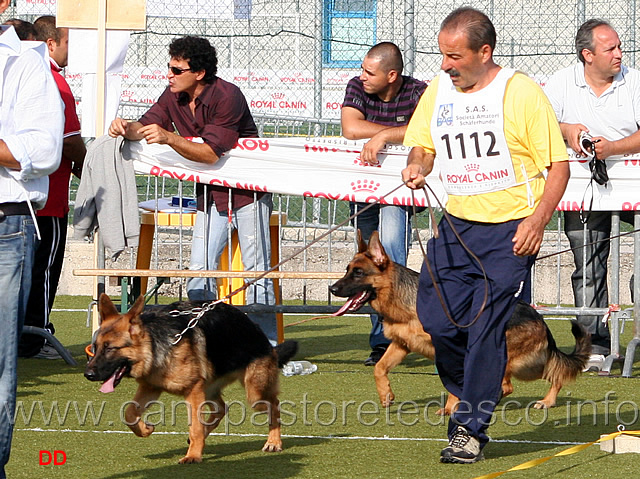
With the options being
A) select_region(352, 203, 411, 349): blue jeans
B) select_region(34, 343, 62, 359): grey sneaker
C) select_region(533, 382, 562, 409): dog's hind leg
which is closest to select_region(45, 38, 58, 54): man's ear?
select_region(34, 343, 62, 359): grey sneaker

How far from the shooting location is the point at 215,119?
741 centimetres

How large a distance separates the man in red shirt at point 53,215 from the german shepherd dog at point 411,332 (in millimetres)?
2089

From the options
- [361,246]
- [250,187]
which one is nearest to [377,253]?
[361,246]

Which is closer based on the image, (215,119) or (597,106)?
(597,106)

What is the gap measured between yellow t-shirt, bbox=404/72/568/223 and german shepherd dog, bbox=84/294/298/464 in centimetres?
125

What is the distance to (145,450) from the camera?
525 centimetres

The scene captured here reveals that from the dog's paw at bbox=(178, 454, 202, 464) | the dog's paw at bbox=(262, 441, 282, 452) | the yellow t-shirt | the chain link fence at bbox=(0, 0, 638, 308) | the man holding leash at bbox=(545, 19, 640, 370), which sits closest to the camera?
the yellow t-shirt

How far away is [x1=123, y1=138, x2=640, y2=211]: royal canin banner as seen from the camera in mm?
7527

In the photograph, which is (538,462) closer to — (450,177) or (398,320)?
(450,177)

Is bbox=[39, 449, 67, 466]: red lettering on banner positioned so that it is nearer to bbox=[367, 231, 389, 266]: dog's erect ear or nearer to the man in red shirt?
bbox=[367, 231, 389, 266]: dog's erect ear

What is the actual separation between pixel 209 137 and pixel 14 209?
377 cm

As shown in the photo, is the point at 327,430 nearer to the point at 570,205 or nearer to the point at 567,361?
the point at 567,361

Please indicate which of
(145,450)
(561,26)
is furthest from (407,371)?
(561,26)

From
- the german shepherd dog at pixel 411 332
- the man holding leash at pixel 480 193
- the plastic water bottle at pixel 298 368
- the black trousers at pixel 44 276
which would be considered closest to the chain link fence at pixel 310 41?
the black trousers at pixel 44 276
